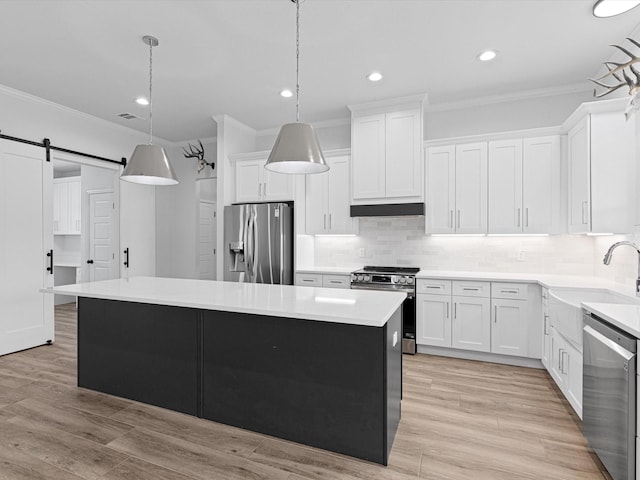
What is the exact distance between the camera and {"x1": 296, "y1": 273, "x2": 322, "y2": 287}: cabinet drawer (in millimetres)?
4410

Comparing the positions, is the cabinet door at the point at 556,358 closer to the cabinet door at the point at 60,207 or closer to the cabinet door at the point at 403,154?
the cabinet door at the point at 403,154

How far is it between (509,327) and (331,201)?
8.12 ft

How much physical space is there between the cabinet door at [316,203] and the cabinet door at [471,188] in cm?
161

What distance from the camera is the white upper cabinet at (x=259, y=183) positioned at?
4711 mm

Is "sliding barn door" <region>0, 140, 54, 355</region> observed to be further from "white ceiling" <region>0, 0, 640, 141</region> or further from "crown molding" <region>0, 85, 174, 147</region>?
"white ceiling" <region>0, 0, 640, 141</region>

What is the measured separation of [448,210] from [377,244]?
104 cm

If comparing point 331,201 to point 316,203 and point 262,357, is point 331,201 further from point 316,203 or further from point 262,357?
point 262,357

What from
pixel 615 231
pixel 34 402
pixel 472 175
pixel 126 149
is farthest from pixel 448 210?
pixel 126 149

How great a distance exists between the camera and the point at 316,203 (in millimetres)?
4688

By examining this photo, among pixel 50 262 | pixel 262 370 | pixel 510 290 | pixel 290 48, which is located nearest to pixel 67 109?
pixel 50 262

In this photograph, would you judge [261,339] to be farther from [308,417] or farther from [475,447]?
[475,447]

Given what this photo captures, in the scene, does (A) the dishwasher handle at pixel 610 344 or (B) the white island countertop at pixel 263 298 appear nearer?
(A) the dishwasher handle at pixel 610 344

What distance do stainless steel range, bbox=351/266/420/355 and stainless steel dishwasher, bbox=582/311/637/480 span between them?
6.25ft

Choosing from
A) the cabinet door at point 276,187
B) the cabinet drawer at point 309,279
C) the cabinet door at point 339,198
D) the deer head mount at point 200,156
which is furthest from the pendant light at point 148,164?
the deer head mount at point 200,156
